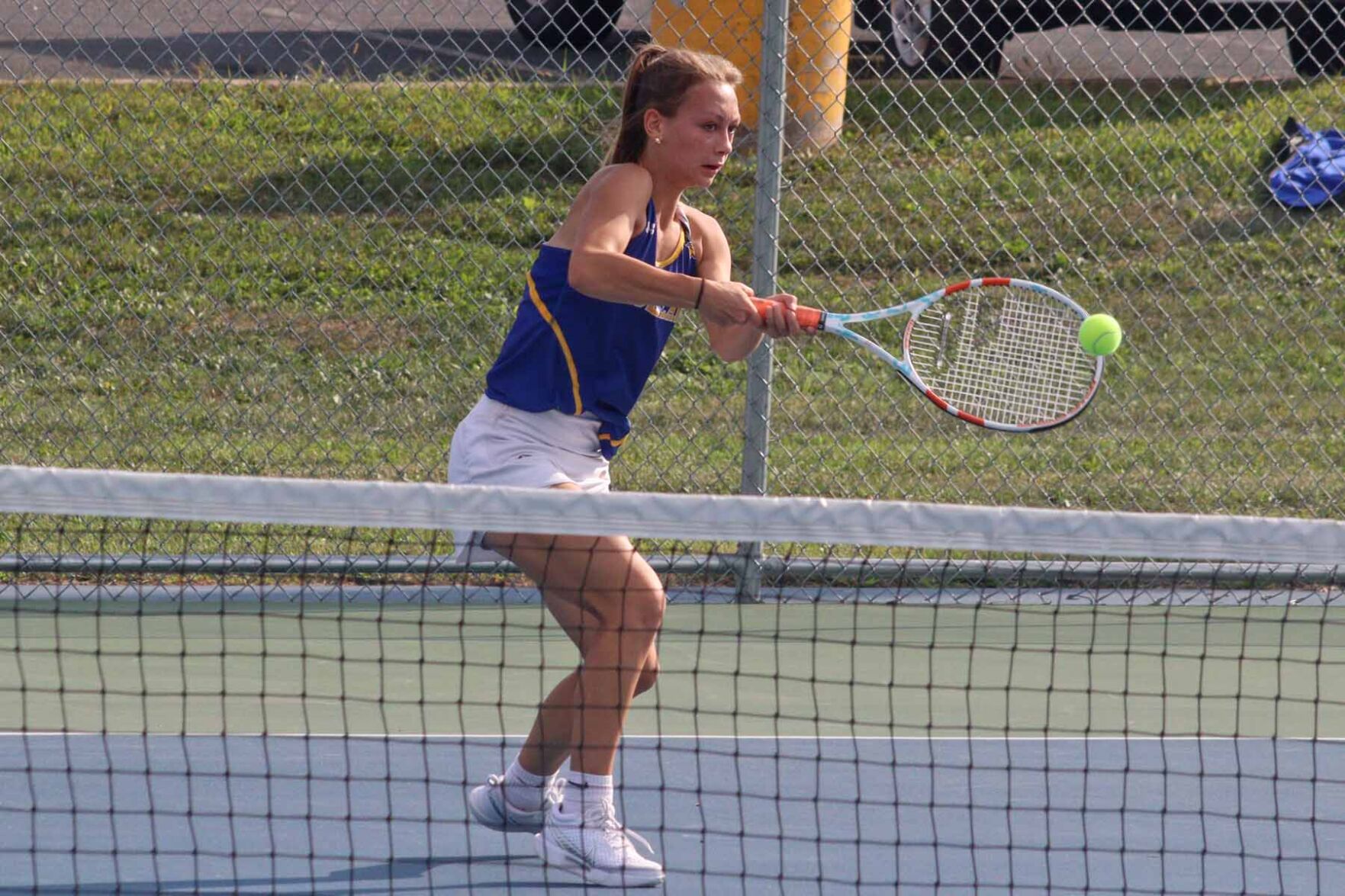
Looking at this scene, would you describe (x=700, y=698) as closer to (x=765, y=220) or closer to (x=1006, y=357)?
(x=1006, y=357)

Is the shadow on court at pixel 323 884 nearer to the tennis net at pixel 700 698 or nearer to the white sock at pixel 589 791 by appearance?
the tennis net at pixel 700 698

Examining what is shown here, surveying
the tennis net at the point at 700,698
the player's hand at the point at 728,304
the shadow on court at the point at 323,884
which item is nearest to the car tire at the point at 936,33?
the tennis net at the point at 700,698

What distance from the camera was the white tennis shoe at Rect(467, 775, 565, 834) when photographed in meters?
3.74

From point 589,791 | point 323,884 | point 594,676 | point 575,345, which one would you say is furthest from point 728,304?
point 323,884

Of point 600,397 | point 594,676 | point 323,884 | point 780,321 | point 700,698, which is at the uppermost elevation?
point 780,321

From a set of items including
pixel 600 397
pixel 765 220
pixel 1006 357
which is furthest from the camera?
pixel 765 220

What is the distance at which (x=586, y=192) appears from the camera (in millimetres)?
3555

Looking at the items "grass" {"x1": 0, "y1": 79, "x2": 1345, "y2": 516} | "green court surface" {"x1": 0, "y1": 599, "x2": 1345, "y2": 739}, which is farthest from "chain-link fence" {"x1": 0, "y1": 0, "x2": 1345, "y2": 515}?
"green court surface" {"x1": 0, "y1": 599, "x2": 1345, "y2": 739}

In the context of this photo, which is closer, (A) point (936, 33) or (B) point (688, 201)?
(B) point (688, 201)

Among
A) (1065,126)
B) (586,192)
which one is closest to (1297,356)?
(1065,126)

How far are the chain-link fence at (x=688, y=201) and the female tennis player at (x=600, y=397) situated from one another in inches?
119

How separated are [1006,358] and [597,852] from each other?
6.97 feet

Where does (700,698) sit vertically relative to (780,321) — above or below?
below

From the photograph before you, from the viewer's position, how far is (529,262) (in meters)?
8.70
